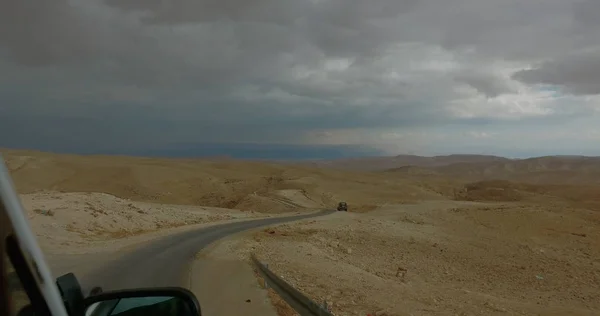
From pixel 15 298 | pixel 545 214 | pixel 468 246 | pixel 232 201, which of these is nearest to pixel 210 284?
pixel 15 298

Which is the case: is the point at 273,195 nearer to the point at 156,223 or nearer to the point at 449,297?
the point at 156,223

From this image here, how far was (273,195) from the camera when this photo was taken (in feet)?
209

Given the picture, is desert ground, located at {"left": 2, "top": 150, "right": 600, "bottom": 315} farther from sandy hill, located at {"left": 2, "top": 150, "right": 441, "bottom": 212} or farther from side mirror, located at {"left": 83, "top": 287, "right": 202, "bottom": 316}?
side mirror, located at {"left": 83, "top": 287, "right": 202, "bottom": 316}

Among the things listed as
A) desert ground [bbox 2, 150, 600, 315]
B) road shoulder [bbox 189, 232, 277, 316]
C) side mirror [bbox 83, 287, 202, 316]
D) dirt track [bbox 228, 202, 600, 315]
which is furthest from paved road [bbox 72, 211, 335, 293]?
side mirror [bbox 83, 287, 202, 316]

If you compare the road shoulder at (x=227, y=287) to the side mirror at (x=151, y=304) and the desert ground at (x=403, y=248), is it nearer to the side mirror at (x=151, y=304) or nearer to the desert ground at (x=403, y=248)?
the desert ground at (x=403, y=248)

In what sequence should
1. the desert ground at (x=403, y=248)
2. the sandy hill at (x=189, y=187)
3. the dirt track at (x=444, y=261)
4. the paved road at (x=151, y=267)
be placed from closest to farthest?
the paved road at (x=151, y=267)
the dirt track at (x=444, y=261)
the desert ground at (x=403, y=248)
the sandy hill at (x=189, y=187)

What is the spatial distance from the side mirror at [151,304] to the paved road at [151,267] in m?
6.26

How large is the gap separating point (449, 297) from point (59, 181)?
77.3 meters

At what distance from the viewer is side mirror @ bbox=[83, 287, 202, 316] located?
8.73ft

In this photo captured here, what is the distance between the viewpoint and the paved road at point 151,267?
43.0 ft

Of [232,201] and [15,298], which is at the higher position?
[15,298]

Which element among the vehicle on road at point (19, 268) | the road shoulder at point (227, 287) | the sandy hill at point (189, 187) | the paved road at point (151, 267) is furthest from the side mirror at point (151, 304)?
the sandy hill at point (189, 187)

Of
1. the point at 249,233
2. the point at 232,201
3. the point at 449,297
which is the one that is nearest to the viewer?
the point at 449,297

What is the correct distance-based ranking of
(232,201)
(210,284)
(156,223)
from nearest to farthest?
1. (210,284)
2. (156,223)
3. (232,201)
